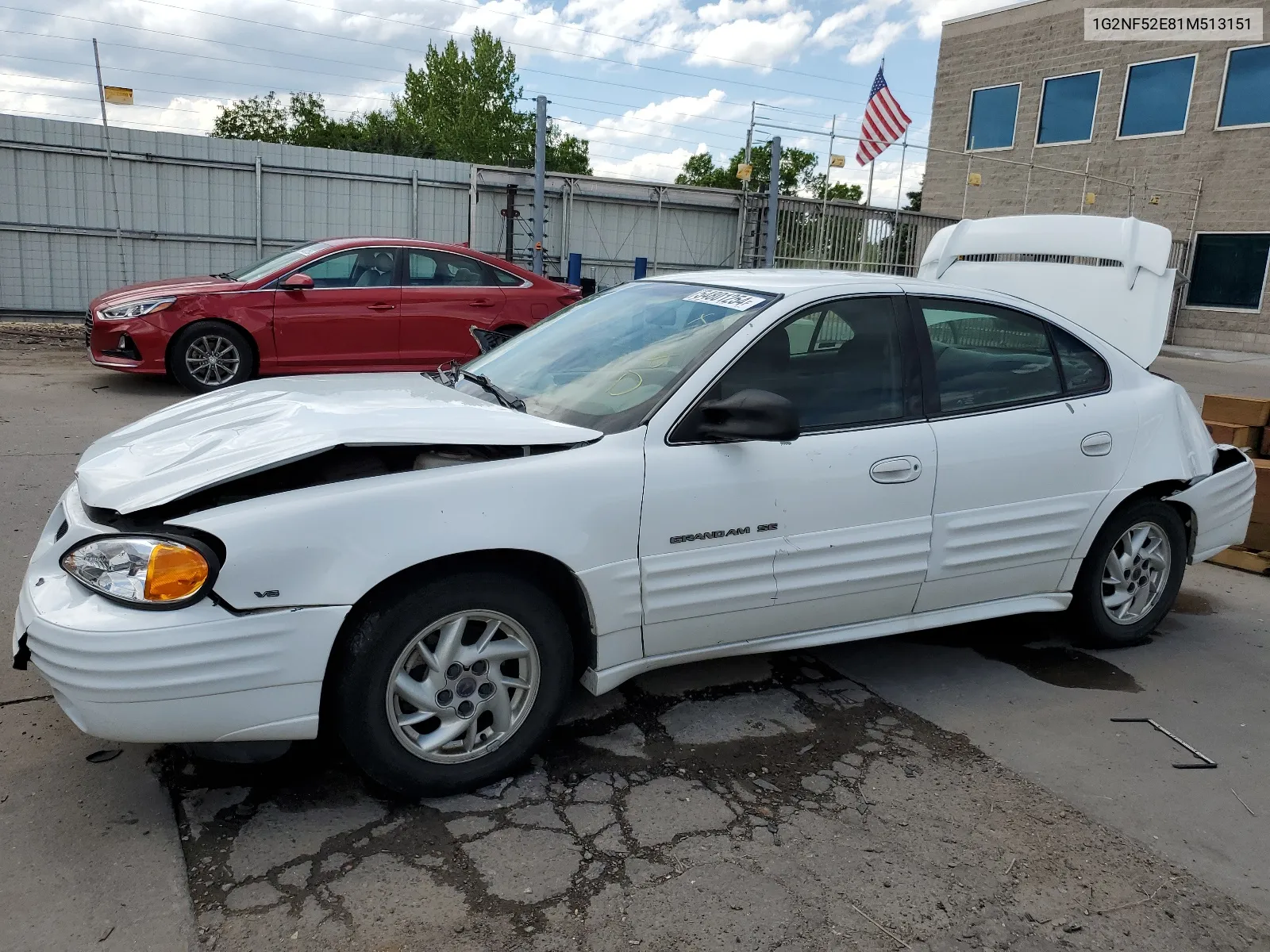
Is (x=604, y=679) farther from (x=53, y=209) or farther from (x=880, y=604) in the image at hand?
(x=53, y=209)

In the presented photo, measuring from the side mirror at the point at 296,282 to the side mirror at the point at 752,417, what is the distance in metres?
6.89

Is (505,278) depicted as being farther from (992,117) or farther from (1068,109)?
(992,117)

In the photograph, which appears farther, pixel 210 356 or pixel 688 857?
pixel 210 356

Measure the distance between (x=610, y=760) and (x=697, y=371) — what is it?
51.4 inches

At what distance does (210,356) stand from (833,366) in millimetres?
7210

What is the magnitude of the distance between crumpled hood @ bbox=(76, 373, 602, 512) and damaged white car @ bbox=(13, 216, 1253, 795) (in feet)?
0.05

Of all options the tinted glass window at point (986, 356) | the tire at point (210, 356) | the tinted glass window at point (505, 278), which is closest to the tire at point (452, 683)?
the tinted glass window at point (986, 356)

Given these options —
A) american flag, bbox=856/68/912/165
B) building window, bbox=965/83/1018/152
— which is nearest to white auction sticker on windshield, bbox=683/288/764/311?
american flag, bbox=856/68/912/165

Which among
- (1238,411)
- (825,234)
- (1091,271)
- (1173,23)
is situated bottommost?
(1238,411)

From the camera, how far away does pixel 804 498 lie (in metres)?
3.23

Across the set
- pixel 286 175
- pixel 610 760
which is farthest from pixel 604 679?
pixel 286 175

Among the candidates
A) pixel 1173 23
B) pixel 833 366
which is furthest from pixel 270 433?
pixel 1173 23

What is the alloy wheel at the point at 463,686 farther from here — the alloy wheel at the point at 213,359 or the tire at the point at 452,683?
the alloy wheel at the point at 213,359

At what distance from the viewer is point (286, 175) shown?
14891 mm
